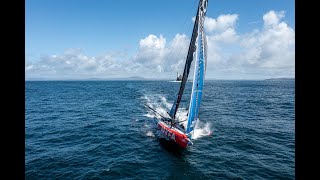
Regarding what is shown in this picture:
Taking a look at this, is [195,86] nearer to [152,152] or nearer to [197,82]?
[197,82]

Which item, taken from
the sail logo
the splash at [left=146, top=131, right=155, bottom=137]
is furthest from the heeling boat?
the splash at [left=146, top=131, right=155, bottom=137]

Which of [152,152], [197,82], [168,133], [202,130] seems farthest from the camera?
[202,130]

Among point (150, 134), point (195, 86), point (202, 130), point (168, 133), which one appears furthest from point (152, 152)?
point (202, 130)

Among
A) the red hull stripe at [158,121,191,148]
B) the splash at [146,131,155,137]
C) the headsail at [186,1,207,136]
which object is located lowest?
the splash at [146,131,155,137]

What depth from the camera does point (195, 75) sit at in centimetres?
2591

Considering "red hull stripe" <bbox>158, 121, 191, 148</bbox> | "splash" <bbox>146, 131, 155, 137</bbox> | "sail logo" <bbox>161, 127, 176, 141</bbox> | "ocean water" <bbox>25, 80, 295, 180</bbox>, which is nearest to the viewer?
"ocean water" <bbox>25, 80, 295, 180</bbox>

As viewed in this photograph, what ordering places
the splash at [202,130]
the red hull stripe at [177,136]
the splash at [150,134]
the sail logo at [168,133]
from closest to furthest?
1. the red hull stripe at [177,136]
2. the sail logo at [168,133]
3. the splash at [202,130]
4. the splash at [150,134]

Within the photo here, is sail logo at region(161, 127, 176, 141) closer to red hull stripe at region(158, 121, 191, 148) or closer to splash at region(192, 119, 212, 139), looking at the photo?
red hull stripe at region(158, 121, 191, 148)

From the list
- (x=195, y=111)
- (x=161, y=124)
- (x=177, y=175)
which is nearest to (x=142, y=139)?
(x=161, y=124)

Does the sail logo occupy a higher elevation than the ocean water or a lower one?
higher

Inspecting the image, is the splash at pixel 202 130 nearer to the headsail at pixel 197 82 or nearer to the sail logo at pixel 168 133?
the sail logo at pixel 168 133

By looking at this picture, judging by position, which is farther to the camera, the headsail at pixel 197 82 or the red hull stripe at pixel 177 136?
the headsail at pixel 197 82

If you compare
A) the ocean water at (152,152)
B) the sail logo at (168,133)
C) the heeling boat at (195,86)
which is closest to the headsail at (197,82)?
the heeling boat at (195,86)
